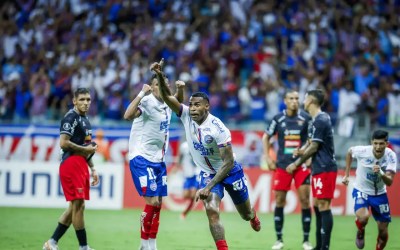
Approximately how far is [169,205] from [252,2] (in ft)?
27.0

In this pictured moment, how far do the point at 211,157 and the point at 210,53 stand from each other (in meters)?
13.7

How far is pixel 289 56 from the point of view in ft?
78.2

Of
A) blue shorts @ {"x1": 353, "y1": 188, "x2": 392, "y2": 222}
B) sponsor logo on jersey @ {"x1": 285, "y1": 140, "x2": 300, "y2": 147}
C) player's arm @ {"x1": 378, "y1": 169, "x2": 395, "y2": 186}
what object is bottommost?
blue shorts @ {"x1": 353, "y1": 188, "x2": 392, "y2": 222}

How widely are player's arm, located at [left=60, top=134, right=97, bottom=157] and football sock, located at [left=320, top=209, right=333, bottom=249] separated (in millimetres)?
3561

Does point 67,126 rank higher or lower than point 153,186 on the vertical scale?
higher

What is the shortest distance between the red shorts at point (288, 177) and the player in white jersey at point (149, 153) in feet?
8.60

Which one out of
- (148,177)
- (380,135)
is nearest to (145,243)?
(148,177)

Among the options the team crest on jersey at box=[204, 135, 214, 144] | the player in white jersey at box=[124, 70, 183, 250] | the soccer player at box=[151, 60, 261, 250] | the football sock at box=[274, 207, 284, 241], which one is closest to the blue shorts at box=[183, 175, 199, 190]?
the football sock at box=[274, 207, 284, 241]

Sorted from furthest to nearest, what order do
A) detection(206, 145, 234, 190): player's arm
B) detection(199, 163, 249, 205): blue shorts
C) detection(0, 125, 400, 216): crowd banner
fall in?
1. detection(0, 125, 400, 216): crowd banner
2. detection(199, 163, 249, 205): blue shorts
3. detection(206, 145, 234, 190): player's arm

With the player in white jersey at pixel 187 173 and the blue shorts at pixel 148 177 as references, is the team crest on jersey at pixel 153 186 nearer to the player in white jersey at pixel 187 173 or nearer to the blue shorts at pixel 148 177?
the blue shorts at pixel 148 177

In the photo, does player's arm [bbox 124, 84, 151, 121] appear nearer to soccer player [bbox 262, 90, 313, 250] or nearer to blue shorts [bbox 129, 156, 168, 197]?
blue shorts [bbox 129, 156, 168, 197]

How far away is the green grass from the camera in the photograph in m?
13.8

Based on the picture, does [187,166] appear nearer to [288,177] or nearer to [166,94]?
[288,177]

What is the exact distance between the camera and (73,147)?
11758 millimetres
